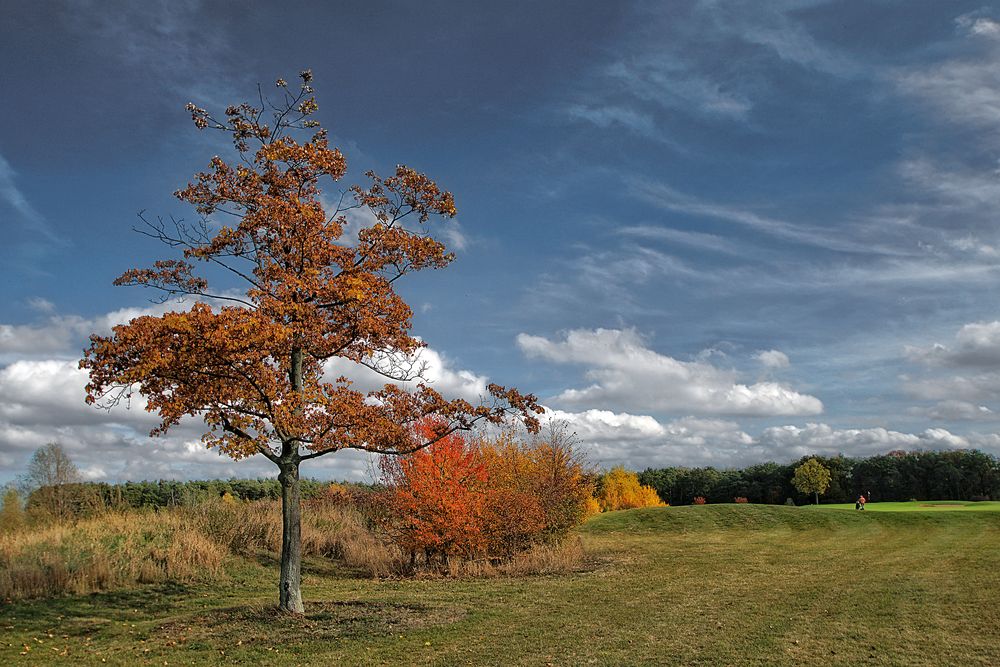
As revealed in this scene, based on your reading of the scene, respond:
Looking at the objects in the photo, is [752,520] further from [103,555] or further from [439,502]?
[103,555]

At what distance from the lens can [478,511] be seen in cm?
1969

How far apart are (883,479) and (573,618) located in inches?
2685

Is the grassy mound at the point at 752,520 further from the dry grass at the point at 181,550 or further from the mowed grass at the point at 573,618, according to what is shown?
the dry grass at the point at 181,550

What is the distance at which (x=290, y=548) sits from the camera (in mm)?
12773

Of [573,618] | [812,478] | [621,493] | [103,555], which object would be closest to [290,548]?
[573,618]

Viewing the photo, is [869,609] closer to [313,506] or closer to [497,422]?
[497,422]

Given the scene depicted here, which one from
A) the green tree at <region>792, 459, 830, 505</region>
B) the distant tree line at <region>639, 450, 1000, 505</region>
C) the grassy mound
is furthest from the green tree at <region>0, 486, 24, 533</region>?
the distant tree line at <region>639, 450, 1000, 505</region>

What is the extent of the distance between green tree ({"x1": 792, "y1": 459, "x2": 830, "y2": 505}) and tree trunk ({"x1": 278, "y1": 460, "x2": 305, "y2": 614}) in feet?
213

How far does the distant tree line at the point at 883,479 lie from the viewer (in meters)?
65.9

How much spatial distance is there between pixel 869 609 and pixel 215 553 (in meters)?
15.7

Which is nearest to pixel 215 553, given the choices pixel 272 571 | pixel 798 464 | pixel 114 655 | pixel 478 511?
pixel 272 571

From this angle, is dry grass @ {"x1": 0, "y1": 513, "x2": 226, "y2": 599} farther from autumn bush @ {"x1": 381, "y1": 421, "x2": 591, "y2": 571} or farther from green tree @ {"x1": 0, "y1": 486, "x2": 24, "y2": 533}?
autumn bush @ {"x1": 381, "y1": 421, "x2": 591, "y2": 571}

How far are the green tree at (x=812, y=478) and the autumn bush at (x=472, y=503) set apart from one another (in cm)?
5391

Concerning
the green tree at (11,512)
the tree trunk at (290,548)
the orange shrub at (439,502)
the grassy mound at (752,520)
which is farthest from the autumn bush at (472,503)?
the grassy mound at (752,520)
